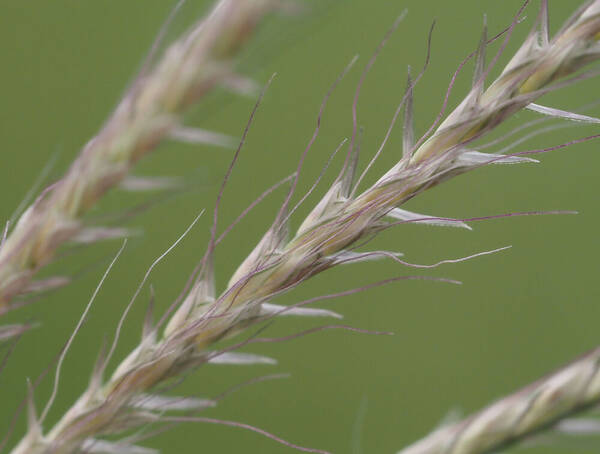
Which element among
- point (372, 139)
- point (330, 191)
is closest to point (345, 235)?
point (330, 191)

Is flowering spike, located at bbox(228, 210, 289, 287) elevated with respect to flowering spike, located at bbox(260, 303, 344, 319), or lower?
elevated

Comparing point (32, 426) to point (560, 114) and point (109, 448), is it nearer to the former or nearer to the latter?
point (109, 448)

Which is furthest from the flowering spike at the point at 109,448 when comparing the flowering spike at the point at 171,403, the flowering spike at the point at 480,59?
the flowering spike at the point at 480,59

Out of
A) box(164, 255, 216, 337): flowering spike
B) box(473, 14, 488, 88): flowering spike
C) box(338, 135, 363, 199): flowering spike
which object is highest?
box(473, 14, 488, 88): flowering spike

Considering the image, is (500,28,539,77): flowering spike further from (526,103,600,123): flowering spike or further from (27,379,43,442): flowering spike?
(27,379,43,442): flowering spike

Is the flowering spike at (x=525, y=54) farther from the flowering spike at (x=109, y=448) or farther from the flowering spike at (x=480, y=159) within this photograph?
the flowering spike at (x=109, y=448)

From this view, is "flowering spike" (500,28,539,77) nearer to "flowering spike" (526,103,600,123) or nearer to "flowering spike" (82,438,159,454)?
"flowering spike" (526,103,600,123)

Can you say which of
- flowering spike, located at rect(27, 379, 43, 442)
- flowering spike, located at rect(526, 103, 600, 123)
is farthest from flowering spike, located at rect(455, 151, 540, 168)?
flowering spike, located at rect(27, 379, 43, 442)

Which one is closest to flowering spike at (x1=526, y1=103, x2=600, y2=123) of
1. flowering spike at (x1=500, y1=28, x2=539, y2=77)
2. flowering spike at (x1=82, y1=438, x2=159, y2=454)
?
flowering spike at (x1=500, y1=28, x2=539, y2=77)

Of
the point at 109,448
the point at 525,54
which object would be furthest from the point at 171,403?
the point at 525,54

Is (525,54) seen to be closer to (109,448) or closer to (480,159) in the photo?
(480,159)

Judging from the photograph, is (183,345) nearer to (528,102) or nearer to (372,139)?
(528,102)
